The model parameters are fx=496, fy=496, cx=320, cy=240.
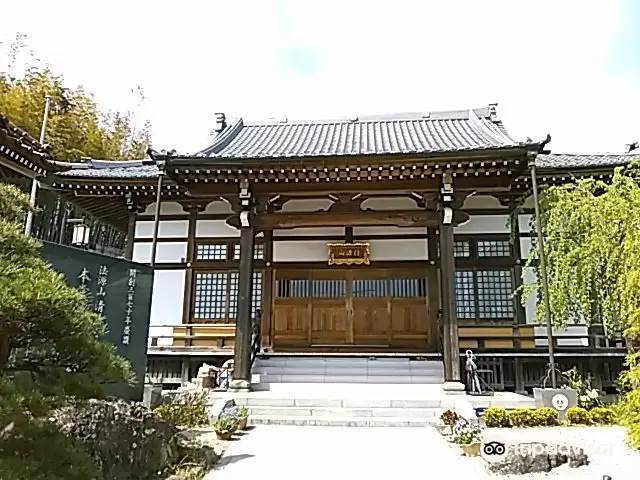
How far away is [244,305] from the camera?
934cm

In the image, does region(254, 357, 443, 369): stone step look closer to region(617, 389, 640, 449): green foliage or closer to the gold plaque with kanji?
the gold plaque with kanji

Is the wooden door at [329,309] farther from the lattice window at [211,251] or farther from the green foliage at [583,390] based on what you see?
the green foliage at [583,390]

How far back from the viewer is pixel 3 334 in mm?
2875

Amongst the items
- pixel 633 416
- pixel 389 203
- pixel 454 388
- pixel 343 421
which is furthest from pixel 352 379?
pixel 633 416

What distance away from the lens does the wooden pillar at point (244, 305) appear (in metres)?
9.10

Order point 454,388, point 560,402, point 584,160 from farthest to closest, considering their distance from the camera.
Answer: point 584,160, point 454,388, point 560,402

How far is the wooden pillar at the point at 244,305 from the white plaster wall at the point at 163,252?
2775 mm

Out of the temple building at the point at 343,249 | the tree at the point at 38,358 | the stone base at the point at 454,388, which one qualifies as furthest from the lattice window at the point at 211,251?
the tree at the point at 38,358

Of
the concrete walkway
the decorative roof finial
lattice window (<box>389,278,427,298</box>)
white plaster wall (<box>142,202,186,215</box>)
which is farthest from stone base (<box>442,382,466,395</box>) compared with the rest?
the decorative roof finial

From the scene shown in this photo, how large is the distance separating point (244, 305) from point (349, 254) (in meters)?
3.12

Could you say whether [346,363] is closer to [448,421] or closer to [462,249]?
[448,421]

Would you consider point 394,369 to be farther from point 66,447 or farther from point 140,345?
point 66,447

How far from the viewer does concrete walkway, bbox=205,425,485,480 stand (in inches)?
203

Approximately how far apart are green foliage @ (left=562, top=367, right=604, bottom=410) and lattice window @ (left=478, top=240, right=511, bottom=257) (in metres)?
2.86
